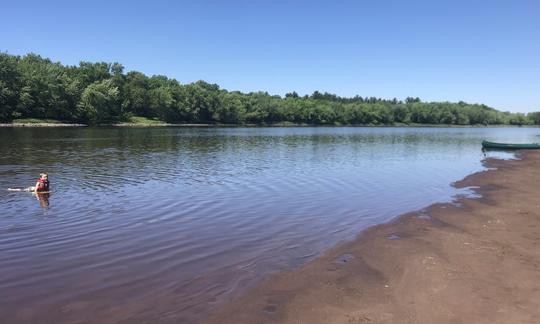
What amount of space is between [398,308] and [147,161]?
120 ft

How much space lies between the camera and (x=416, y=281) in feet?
38.1

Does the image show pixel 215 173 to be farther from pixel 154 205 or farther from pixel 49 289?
pixel 49 289

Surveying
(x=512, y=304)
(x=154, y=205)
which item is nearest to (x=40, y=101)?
(x=154, y=205)

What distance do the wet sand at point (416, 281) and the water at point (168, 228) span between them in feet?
3.63

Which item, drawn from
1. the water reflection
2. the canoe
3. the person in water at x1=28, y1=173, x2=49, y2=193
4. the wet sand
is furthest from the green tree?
the wet sand

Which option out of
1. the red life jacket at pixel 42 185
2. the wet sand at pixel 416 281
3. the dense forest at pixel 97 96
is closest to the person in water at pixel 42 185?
the red life jacket at pixel 42 185

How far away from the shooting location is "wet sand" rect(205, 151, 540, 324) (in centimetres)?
958

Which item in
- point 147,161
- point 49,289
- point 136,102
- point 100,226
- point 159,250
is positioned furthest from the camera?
point 136,102

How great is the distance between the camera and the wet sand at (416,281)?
31.4ft

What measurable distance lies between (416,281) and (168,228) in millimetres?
9912

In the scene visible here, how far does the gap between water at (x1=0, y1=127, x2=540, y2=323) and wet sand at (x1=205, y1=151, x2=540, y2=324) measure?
1107 mm

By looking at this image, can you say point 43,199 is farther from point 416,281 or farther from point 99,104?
point 99,104

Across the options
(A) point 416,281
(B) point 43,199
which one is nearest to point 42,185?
(B) point 43,199

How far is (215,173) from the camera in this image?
34.5 metres
